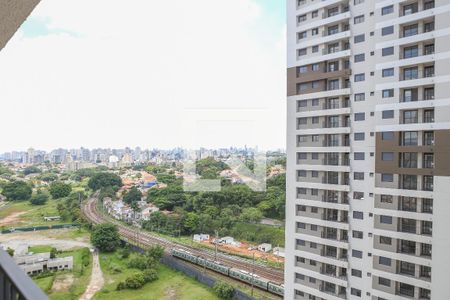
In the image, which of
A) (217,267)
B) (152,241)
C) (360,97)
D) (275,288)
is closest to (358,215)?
(360,97)

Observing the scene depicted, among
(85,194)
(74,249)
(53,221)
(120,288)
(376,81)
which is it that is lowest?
(120,288)

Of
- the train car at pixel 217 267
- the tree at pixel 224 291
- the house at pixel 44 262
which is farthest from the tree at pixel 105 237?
the tree at pixel 224 291

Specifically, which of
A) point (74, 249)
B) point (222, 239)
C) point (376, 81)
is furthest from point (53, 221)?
point (376, 81)

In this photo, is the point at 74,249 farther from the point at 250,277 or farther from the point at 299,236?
the point at 299,236

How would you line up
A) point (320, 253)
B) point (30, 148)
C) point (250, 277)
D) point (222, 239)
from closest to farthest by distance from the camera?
point (320, 253) → point (250, 277) → point (30, 148) → point (222, 239)

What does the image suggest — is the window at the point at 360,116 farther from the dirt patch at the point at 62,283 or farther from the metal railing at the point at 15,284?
the dirt patch at the point at 62,283
